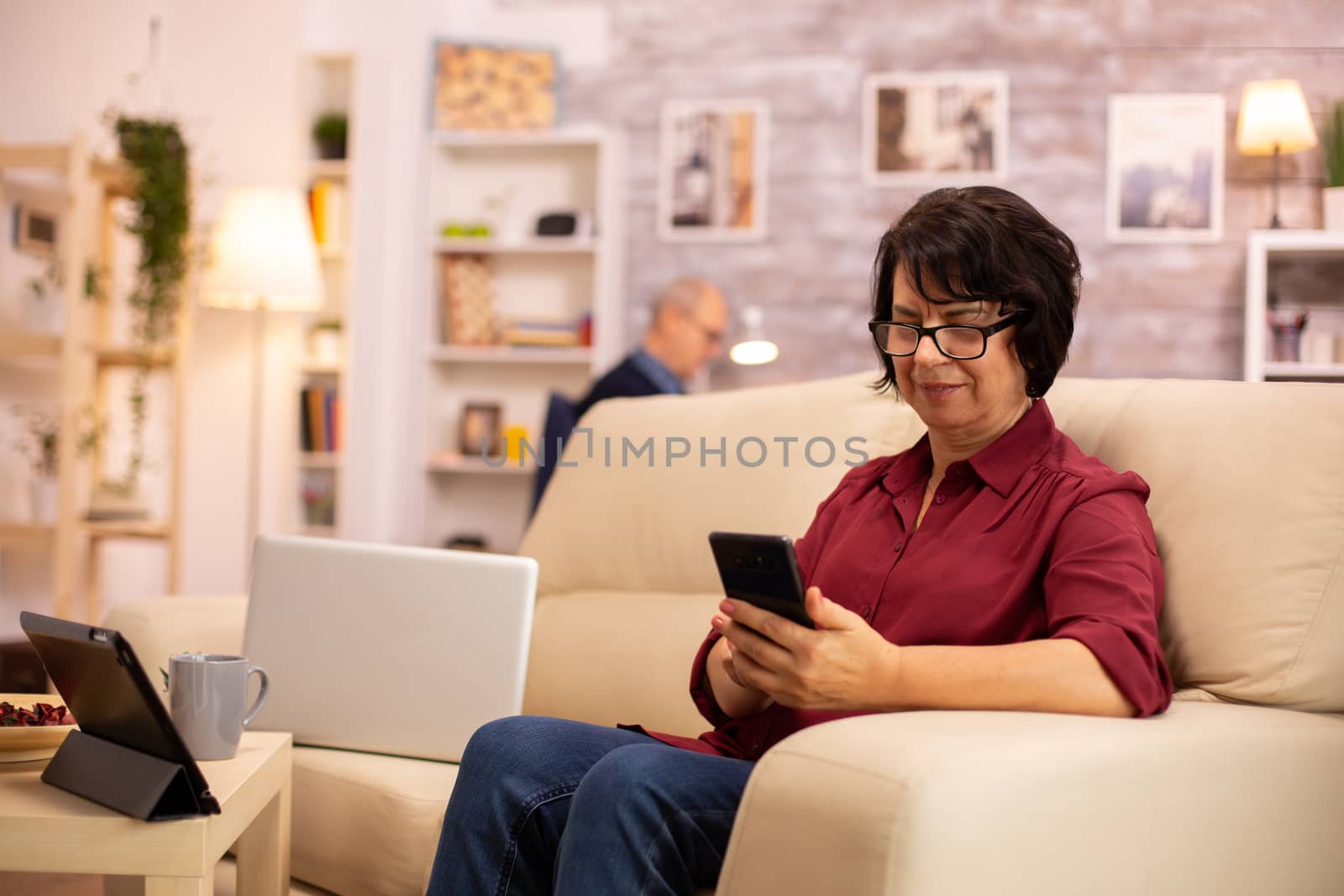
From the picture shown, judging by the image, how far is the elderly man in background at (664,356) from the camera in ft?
11.6

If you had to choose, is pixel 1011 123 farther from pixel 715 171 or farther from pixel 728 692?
pixel 728 692

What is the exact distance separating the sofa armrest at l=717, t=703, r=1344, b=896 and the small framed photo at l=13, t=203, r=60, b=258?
3616mm

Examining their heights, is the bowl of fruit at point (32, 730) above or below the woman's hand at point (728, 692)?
below

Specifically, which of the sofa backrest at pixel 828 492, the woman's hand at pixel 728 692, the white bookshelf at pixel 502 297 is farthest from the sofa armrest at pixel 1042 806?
the white bookshelf at pixel 502 297

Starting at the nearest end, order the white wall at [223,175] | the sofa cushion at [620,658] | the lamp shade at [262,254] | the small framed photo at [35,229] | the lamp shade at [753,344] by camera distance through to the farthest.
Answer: the sofa cushion at [620,658] < the small framed photo at [35,229] < the lamp shade at [262,254] < the lamp shade at [753,344] < the white wall at [223,175]

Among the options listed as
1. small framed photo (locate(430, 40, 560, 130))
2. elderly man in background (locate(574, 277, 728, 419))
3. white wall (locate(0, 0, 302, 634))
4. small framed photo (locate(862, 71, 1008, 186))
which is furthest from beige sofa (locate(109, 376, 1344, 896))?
small framed photo (locate(430, 40, 560, 130))

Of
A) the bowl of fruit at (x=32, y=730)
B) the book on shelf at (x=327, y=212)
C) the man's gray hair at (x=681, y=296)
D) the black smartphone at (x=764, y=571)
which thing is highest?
the book on shelf at (x=327, y=212)

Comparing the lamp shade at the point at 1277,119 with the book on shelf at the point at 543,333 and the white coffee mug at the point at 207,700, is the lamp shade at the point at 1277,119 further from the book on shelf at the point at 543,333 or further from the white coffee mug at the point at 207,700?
the white coffee mug at the point at 207,700

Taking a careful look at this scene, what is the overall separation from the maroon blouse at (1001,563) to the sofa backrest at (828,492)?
117mm

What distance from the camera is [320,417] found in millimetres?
4379

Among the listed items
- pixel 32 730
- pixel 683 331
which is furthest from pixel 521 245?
pixel 32 730

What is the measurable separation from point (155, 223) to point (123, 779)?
3116mm

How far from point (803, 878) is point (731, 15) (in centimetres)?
398

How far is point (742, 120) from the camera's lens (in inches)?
172
